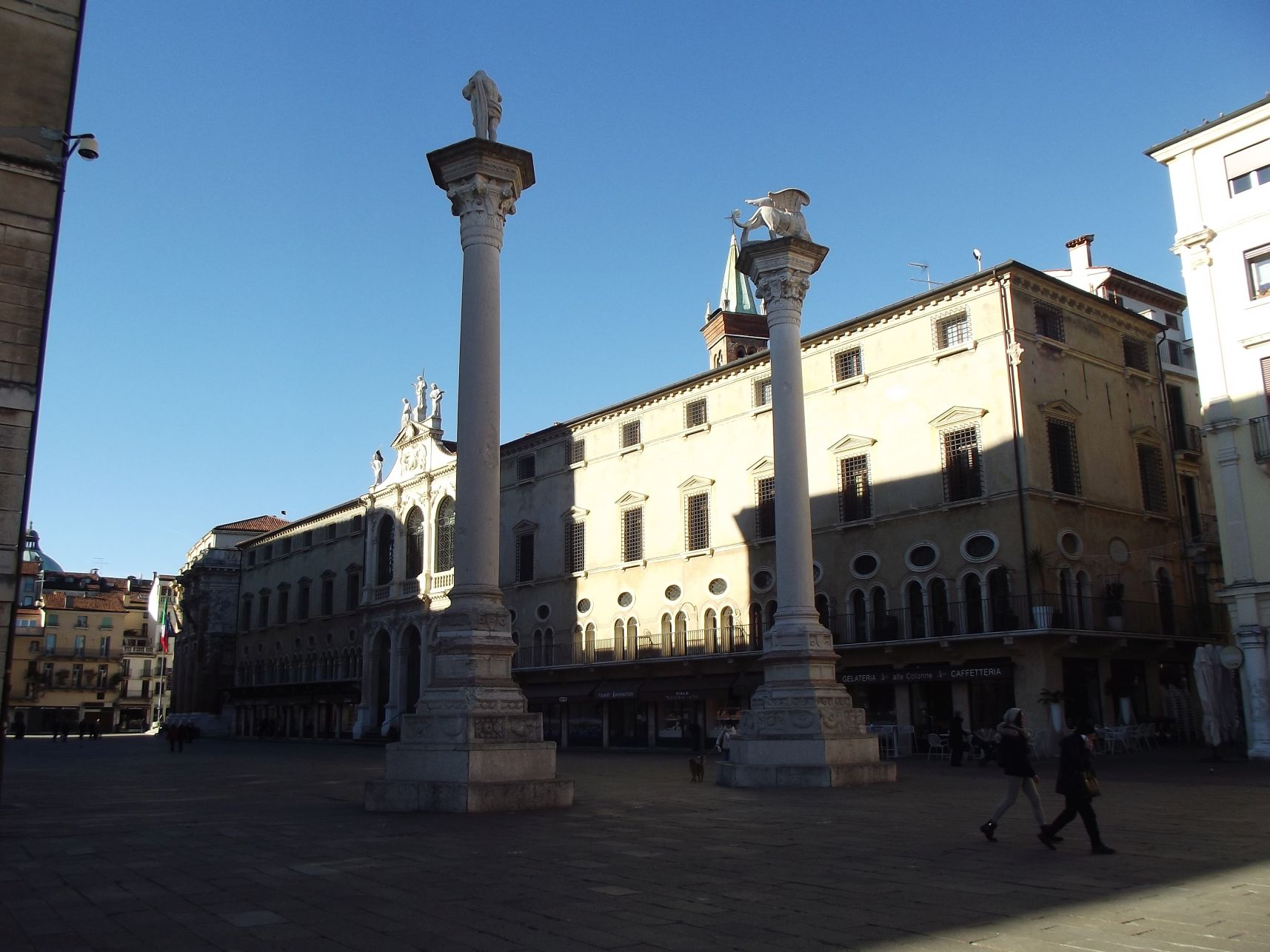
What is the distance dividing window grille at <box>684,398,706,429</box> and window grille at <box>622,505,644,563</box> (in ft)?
12.8

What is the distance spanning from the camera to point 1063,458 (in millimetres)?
32250

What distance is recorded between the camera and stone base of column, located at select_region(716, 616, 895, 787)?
1828 cm

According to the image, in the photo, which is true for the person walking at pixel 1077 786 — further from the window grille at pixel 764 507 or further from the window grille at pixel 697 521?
the window grille at pixel 697 521

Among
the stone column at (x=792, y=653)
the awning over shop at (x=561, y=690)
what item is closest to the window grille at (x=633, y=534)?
the awning over shop at (x=561, y=690)

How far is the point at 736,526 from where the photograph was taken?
38375mm

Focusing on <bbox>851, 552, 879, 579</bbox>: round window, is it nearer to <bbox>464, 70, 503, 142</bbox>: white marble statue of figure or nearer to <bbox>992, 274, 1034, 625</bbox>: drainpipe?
<bbox>992, 274, 1034, 625</bbox>: drainpipe

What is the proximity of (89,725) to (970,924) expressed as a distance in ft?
233

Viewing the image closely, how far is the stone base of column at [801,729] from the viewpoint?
1828cm

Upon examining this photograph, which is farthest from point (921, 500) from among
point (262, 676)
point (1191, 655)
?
point (262, 676)

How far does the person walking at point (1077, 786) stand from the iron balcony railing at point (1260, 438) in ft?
62.3

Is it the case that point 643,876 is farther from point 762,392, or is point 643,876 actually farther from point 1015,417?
point 762,392

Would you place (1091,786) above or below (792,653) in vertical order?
below

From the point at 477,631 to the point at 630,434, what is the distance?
2894cm

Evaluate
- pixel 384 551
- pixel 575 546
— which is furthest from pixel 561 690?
pixel 384 551
